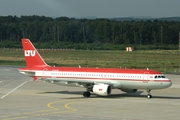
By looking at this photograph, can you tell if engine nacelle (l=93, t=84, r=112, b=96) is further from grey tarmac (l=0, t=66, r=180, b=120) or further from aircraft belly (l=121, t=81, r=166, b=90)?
aircraft belly (l=121, t=81, r=166, b=90)

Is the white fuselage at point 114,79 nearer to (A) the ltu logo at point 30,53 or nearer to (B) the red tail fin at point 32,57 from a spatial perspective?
(B) the red tail fin at point 32,57

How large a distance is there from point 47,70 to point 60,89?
21.4 feet

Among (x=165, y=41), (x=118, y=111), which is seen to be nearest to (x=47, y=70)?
(x=118, y=111)

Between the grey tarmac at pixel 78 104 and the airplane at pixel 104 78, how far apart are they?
113 cm

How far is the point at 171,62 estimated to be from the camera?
4429 inches

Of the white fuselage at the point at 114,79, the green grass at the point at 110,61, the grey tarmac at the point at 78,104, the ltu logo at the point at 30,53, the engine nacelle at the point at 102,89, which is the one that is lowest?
Answer: the grey tarmac at the point at 78,104

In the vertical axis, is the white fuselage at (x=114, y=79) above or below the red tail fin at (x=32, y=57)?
below

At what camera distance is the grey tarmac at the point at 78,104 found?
41459 mm

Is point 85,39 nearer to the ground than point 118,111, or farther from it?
farther from it

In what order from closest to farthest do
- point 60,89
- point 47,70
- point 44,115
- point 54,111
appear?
1. point 44,115
2. point 54,111
3. point 47,70
4. point 60,89

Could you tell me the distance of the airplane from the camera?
5519 centimetres

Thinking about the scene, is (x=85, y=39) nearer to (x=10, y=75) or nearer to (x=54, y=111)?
(x=10, y=75)

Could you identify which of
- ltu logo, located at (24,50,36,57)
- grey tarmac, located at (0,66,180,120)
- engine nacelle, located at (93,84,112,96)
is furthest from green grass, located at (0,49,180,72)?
engine nacelle, located at (93,84,112,96)

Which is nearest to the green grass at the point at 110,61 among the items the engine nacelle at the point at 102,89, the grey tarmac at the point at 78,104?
the grey tarmac at the point at 78,104
